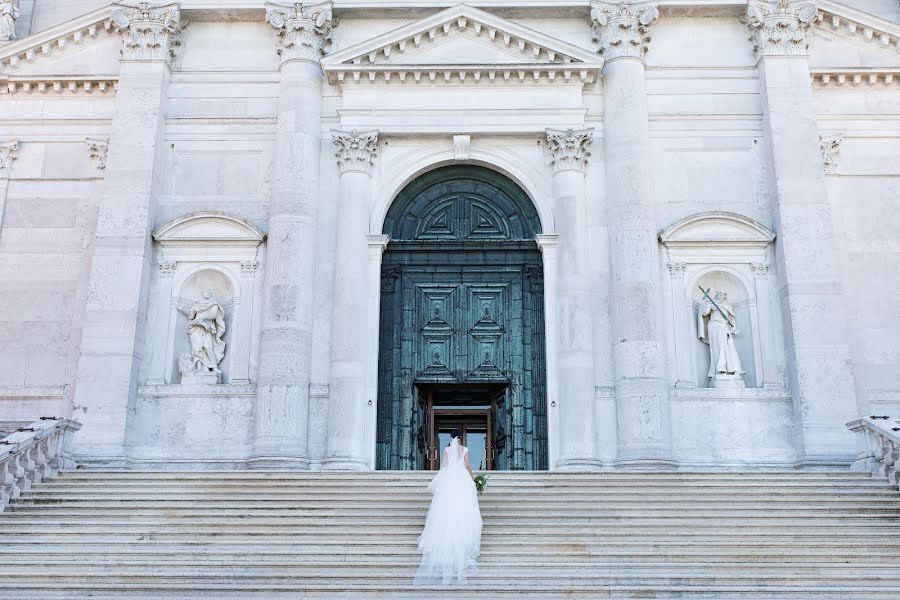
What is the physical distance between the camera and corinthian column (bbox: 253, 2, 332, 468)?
20.0 m

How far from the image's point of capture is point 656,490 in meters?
16.7

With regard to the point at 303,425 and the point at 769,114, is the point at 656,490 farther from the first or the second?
the point at 769,114

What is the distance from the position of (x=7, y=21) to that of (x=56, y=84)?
2945 mm

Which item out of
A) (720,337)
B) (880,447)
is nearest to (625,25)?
(720,337)

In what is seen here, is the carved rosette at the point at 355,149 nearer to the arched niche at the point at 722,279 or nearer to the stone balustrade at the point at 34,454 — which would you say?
the arched niche at the point at 722,279

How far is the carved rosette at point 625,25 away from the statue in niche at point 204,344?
10767 millimetres

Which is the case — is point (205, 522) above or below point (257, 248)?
below

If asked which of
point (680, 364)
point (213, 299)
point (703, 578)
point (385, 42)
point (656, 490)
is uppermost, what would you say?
point (385, 42)

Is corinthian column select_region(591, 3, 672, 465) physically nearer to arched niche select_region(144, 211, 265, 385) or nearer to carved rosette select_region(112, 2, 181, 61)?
arched niche select_region(144, 211, 265, 385)

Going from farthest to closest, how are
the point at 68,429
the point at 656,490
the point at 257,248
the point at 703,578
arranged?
the point at 257,248 < the point at 68,429 < the point at 656,490 < the point at 703,578

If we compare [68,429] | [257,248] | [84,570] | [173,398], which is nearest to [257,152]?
[257,248]

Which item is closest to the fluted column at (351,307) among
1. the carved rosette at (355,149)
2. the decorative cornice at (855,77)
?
the carved rosette at (355,149)

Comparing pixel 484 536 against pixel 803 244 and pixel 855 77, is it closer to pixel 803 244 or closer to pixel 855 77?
pixel 803 244

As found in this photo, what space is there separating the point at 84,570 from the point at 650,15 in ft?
55.2
